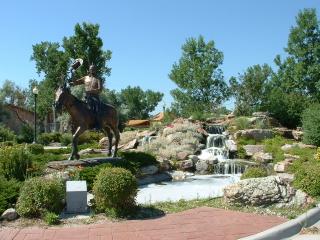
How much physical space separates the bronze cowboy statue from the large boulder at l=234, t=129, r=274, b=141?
11157 mm

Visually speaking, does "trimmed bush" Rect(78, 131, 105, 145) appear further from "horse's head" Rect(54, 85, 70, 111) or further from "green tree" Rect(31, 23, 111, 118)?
"horse's head" Rect(54, 85, 70, 111)

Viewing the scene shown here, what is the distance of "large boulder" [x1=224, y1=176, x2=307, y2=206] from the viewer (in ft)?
30.9

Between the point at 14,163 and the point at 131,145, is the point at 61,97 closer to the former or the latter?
the point at 14,163

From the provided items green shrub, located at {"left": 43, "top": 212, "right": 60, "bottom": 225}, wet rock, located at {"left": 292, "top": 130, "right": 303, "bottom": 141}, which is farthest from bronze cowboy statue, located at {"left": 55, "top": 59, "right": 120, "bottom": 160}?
wet rock, located at {"left": 292, "top": 130, "right": 303, "bottom": 141}

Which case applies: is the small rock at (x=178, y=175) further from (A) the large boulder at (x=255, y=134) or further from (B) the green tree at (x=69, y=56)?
(B) the green tree at (x=69, y=56)

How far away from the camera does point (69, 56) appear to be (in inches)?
1674

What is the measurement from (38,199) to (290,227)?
183 inches

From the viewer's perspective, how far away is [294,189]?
990cm

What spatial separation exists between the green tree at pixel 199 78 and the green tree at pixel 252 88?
197 centimetres

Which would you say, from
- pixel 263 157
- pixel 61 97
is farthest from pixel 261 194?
pixel 263 157

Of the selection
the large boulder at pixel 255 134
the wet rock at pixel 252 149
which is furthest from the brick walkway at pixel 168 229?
the large boulder at pixel 255 134

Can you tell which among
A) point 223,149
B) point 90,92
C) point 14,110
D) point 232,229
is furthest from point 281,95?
point 14,110

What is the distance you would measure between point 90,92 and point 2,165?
3.98 metres

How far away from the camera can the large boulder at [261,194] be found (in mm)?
9426
